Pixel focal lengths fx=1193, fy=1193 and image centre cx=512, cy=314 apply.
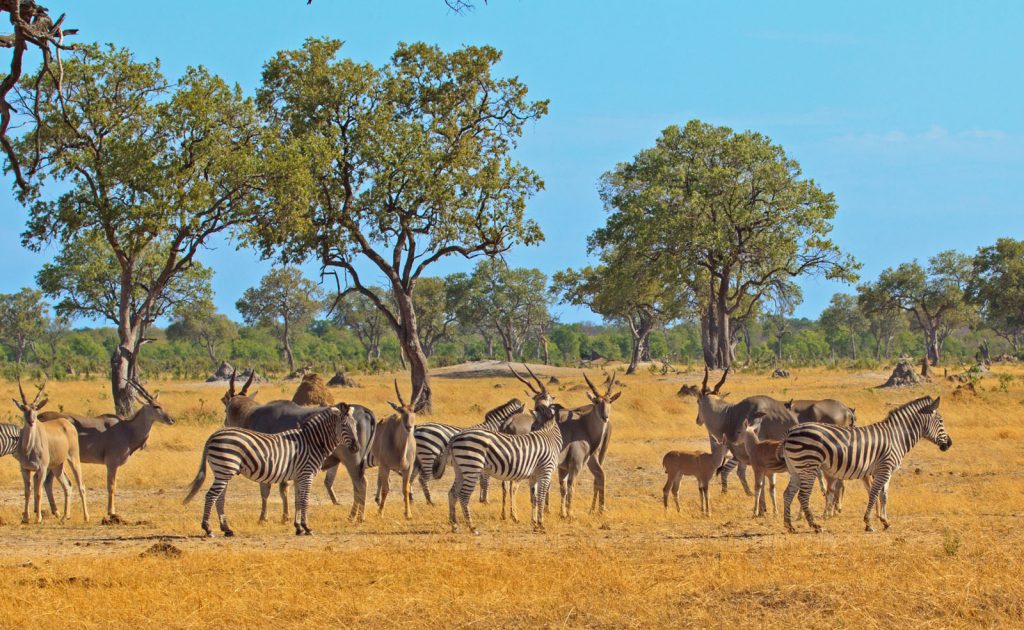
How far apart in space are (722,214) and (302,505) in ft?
129

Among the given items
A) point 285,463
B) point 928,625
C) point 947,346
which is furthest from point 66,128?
point 947,346

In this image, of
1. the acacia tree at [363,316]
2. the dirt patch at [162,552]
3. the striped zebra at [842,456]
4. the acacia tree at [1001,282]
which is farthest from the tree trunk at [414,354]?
the acacia tree at [363,316]

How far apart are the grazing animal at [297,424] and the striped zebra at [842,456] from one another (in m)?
5.79

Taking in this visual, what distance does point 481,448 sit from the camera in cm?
1485

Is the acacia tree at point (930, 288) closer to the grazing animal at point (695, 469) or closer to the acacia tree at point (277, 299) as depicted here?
the acacia tree at point (277, 299)

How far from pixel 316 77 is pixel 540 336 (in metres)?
61.0

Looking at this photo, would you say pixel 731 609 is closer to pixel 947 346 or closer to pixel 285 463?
pixel 285 463

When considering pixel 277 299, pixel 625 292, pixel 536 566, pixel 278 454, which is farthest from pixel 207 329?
pixel 536 566

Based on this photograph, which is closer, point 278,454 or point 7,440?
point 278,454

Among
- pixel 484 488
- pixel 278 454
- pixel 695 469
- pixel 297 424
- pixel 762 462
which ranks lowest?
pixel 484 488

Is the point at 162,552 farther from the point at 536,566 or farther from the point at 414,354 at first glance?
the point at 414,354

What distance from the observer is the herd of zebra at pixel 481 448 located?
1454cm

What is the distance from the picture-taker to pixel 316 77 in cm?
3547

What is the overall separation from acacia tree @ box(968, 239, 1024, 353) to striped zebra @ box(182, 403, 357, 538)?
61712 millimetres
